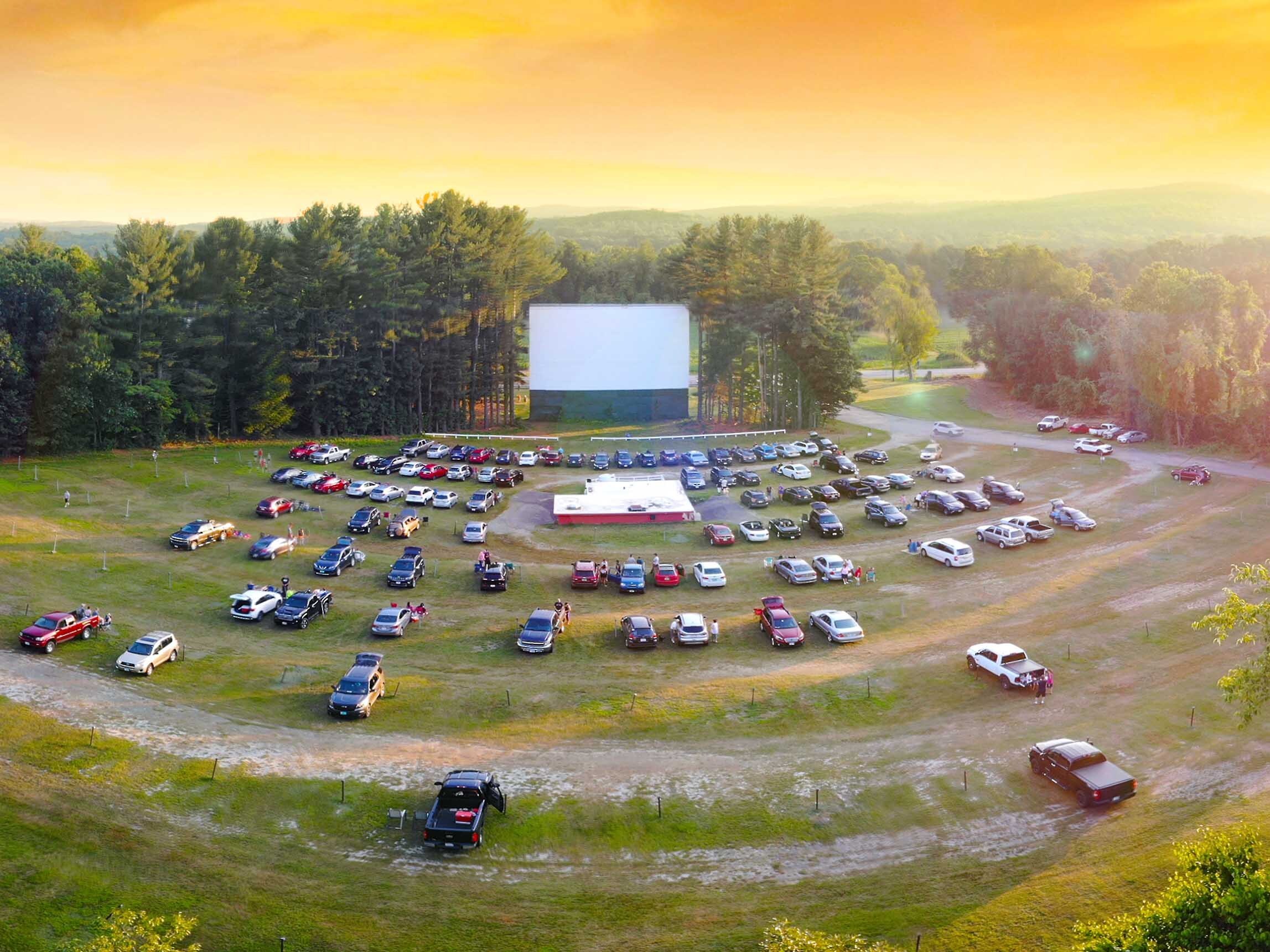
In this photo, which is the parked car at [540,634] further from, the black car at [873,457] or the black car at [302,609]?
the black car at [873,457]

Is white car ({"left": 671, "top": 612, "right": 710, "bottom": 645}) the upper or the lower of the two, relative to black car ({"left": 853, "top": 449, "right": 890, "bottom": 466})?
lower

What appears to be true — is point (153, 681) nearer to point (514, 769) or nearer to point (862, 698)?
point (514, 769)

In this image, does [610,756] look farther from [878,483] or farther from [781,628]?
[878,483]

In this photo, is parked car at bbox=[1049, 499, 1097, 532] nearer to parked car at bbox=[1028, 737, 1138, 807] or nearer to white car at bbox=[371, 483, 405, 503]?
parked car at bbox=[1028, 737, 1138, 807]

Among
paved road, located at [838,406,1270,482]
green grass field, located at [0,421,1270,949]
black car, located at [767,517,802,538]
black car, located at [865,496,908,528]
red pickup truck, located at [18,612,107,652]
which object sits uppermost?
paved road, located at [838,406,1270,482]

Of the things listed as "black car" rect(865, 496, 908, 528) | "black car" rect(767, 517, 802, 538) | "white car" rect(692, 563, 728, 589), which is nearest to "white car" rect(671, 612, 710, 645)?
"white car" rect(692, 563, 728, 589)

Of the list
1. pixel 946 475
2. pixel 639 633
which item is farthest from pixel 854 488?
pixel 639 633

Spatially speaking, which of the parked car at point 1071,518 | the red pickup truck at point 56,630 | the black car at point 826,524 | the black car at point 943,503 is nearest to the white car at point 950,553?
the black car at point 826,524
